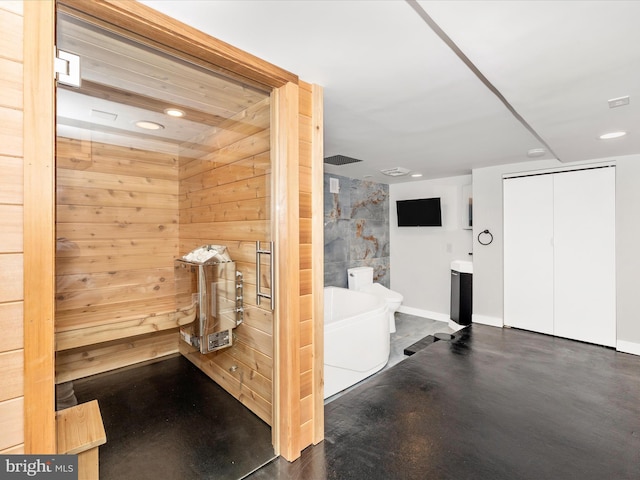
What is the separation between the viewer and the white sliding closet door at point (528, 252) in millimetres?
3982

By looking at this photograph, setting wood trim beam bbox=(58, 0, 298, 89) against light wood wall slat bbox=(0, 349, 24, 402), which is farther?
wood trim beam bbox=(58, 0, 298, 89)

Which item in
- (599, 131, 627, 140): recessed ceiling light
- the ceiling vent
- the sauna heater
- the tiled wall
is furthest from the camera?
the tiled wall

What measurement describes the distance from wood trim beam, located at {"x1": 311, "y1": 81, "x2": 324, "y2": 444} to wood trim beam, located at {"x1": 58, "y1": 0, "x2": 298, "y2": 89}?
24cm

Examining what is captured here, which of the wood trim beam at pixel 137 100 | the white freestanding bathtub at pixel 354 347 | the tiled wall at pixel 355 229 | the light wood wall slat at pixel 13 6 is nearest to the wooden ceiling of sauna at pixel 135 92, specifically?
the wood trim beam at pixel 137 100

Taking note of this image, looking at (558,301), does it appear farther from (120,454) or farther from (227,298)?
(120,454)

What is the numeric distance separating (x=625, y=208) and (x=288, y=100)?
12.5 ft

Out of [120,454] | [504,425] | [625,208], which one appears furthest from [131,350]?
[625,208]

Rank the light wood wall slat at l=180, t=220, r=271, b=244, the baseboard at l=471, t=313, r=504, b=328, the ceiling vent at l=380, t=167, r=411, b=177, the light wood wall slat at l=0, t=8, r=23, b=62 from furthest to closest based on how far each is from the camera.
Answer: the ceiling vent at l=380, t=167, r=411, b=177
the baseboard at l=471, t=313, r=504, b=328
the light wood wall slat at l=180, t=220, r=271, b=244
the light wood wall slat at l=0, t=8, r=23, b=62

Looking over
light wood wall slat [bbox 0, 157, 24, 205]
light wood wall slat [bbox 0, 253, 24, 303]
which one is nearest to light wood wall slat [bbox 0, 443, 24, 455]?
light wood wall slat [bbox 0, 253, 24, 303]

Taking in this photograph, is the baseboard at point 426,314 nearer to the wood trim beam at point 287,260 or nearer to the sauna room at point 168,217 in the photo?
the sauna room at point 168,217

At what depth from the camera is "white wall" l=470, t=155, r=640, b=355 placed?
136 inches

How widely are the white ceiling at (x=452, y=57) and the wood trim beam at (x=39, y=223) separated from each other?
1.36 feet

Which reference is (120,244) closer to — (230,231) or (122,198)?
(122,198)

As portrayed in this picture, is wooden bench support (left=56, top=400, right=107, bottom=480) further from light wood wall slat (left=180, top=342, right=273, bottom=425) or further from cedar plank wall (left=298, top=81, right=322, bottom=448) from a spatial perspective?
cedar plank wall (left=298, top=81, right=322, bottom=448)
